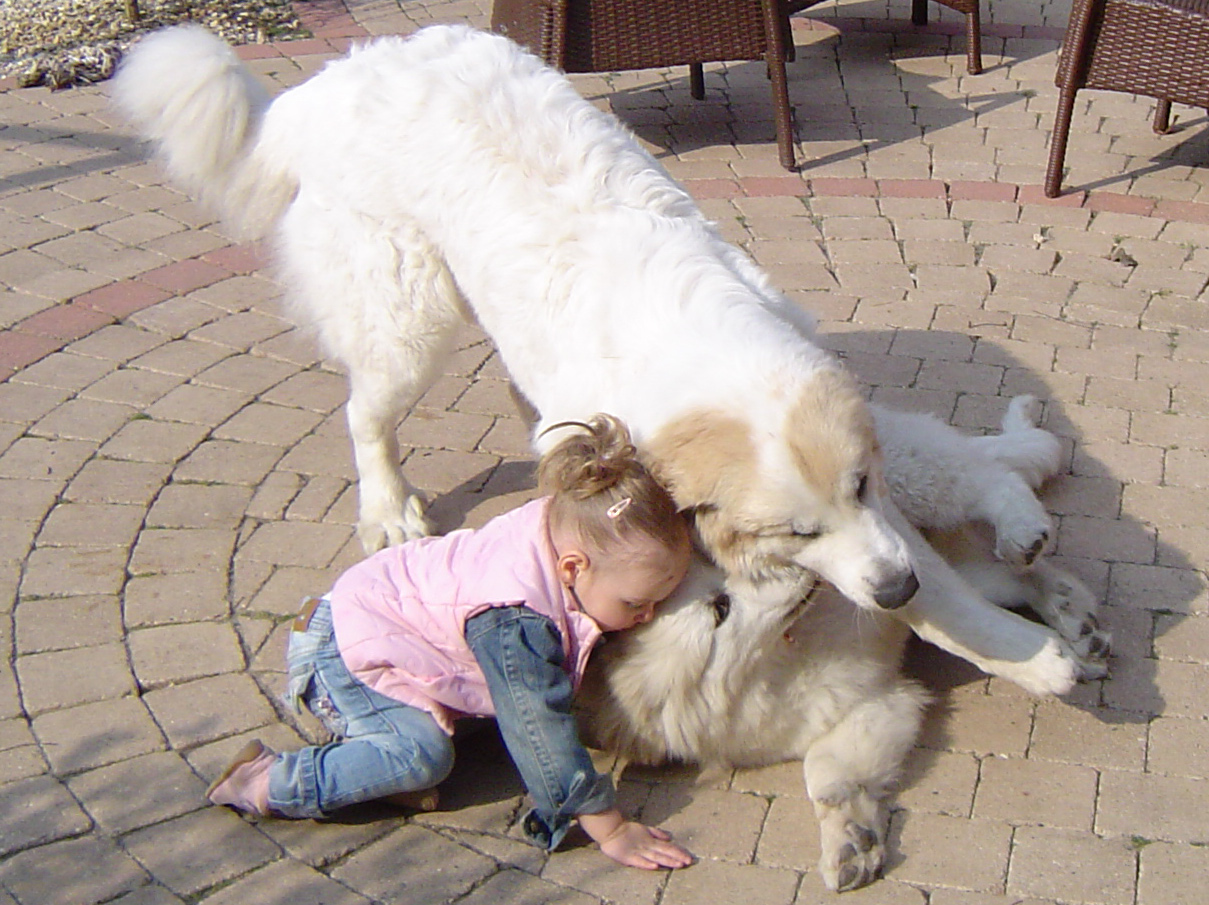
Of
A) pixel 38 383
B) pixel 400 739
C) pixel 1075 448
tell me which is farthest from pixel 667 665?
pixel 38 383

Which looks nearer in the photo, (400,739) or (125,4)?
(400,739)

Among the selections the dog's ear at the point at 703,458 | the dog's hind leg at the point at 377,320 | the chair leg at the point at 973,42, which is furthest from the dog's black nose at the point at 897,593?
the chair leg at the point at 973,42

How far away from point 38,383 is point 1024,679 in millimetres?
3739

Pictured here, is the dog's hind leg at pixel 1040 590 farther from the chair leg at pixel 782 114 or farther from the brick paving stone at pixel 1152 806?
the chair leg at pixel 782 114

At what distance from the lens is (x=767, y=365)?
2.81 meters

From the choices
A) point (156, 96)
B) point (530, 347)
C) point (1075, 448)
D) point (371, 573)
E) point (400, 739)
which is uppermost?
point (156, 96)

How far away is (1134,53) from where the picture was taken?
5.75m

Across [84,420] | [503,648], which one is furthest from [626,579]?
[84,420]

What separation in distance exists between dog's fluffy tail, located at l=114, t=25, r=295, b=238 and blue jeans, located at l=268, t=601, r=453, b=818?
69.9 inches

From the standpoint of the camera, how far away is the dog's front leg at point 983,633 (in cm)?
309

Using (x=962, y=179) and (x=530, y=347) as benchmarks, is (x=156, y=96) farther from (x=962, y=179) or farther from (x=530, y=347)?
(x=962, y=179)

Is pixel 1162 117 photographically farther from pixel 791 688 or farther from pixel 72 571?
pixel 72 571

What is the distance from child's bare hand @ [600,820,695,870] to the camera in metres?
2.85

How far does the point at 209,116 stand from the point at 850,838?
2.95m
